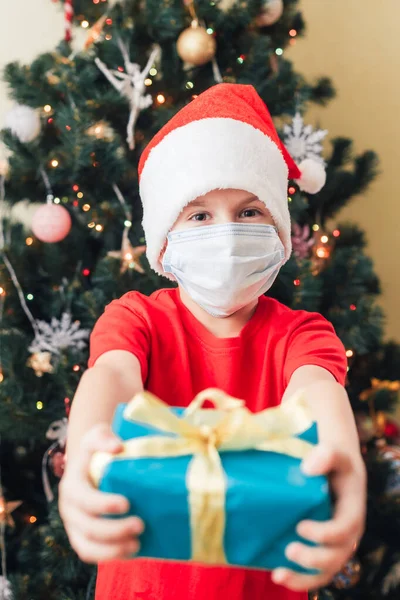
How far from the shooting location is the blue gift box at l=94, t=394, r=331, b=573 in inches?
17.6

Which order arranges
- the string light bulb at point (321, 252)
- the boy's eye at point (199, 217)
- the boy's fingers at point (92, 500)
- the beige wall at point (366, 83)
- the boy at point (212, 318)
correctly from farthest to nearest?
the beige wall at point (366, 83)
the string light bulb at point (321, 252)
the boy's eye at point (199, 217)
the boy at point (212, 318)
the boy's fingers at point (92, 500)

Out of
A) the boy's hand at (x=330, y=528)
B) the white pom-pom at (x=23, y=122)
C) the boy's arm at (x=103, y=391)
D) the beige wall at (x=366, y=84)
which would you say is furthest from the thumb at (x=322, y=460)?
the beige wall at (x=366, y=84)

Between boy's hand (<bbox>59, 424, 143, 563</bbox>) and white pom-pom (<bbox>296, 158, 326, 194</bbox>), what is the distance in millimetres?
1002

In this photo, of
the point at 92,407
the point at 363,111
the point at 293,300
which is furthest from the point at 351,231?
the point at 92,407

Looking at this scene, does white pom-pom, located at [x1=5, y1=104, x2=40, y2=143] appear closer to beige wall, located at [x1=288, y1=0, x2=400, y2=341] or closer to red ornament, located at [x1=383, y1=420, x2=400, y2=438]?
beige wall, located at [x1=288, y1=0, x2=400, y2=341]

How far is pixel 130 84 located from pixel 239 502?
1116mm

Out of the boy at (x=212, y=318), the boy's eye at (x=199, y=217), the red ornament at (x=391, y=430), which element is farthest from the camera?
the red ornament at (x=391, y=430)

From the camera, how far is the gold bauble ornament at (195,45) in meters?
1.31

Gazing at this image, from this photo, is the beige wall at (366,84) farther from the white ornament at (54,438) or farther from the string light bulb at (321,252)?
the white ornament at (54,438)

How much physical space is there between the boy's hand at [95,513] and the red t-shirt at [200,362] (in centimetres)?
28

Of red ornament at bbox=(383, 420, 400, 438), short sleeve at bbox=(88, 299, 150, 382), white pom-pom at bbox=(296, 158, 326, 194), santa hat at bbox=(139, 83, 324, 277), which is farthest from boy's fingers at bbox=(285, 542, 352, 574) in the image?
red ornament at bbox=(383, 420, 400, 438)

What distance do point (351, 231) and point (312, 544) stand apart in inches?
49.2

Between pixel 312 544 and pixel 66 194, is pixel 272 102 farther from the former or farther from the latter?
pixel 312 544

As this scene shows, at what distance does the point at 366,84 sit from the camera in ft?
6.77
